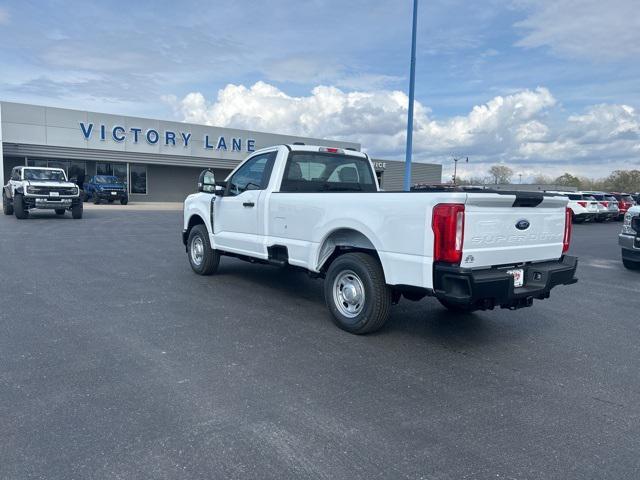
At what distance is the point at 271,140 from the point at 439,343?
3688 cm

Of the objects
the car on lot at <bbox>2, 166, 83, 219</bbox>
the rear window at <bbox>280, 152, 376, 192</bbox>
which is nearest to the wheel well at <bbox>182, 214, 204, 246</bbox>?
the rear window at <bbox>280, 152, 376, 192</bbox>

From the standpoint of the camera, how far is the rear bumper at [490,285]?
4461 millimetres

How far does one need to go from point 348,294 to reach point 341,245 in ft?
1.85

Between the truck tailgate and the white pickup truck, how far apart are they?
→ 0.03 ft

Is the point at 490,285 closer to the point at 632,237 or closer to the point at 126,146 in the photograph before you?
the point at 632,237

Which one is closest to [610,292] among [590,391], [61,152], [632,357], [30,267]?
[632,357]

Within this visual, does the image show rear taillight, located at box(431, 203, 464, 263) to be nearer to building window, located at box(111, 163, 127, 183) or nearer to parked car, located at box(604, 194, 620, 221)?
parked car, located at box(604, 194, 620, 221)

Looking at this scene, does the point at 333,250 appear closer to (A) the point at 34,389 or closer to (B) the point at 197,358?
(B) the point at 197,358

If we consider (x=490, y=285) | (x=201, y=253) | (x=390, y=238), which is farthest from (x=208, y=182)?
(x=490, y=285)

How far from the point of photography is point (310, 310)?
21.0 ft

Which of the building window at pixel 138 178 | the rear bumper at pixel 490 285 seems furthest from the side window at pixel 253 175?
the building window at pixel 138 178

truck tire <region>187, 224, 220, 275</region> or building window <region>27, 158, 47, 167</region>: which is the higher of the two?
building window <region>27, 158, 47, 167</region>

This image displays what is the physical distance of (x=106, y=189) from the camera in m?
30.7

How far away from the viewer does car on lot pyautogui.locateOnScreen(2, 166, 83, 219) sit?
61.7 ft
